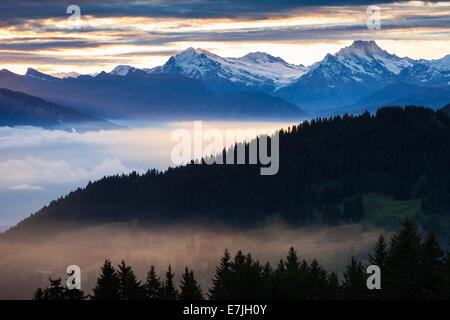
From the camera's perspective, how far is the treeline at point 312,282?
8162 centimetres

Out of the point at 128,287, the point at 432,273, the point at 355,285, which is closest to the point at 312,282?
the point at 355,285

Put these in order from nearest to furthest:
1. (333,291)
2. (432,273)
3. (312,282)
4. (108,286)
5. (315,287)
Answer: (432,273)
(108,286)
(315,287)
(312,282)
(333,291)

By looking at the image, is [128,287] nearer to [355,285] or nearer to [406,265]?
[355,285]

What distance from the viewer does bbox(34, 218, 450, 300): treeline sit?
81.6 metres

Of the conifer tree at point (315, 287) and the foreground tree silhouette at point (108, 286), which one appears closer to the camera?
the foreground tree silhouette at point (108, 286)

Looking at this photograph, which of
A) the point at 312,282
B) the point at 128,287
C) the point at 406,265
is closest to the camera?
the point at 406,265

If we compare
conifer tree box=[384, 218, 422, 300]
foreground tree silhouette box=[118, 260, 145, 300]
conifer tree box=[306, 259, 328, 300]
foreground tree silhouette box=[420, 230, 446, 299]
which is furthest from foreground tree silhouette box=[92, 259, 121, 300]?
foreground tree silhouette box=[420, 230, 446, 299]

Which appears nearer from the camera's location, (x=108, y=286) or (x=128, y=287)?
(x=108, y=286)

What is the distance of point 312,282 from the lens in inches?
3942

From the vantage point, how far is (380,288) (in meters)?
86.6

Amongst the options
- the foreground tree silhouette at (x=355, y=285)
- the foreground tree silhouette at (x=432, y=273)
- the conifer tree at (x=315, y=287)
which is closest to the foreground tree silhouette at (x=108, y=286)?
the conifer tree at (x=315, y=287)

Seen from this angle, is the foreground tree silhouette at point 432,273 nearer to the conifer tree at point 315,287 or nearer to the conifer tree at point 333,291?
the conifer tree at point 333,291
